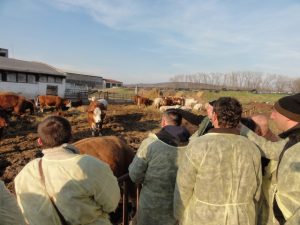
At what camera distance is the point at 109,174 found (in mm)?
2459

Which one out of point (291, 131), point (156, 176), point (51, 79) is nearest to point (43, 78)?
point (51, 79)

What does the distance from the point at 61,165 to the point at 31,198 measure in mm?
319

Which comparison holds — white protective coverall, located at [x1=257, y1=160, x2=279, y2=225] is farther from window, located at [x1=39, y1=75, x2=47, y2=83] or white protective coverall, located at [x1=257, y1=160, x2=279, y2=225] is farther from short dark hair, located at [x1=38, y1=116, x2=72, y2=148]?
window, located at [x1=39, y1=75, x2=47, y2=83]

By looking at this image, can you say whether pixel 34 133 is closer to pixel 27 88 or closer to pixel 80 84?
pixel 27 88

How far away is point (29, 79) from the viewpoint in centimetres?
Result: 3316

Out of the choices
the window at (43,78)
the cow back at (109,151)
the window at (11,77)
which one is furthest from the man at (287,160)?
the window at (43,78)

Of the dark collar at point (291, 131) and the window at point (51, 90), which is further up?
the dark collar at point (291, 131)

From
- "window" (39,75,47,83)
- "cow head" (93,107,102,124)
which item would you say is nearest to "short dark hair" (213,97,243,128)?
"cow head" (93,107,102,124)

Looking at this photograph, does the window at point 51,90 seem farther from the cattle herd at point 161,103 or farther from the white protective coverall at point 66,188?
the white protective coverall at point 66,188

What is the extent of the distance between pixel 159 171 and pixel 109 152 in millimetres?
2059

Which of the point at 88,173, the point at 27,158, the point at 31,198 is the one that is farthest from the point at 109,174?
the point at 27,158

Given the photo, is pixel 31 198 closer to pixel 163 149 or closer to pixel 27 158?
pixel 163 149

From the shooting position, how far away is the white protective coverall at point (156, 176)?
11.0ft

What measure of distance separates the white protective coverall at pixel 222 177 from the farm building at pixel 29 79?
98.9 ft
